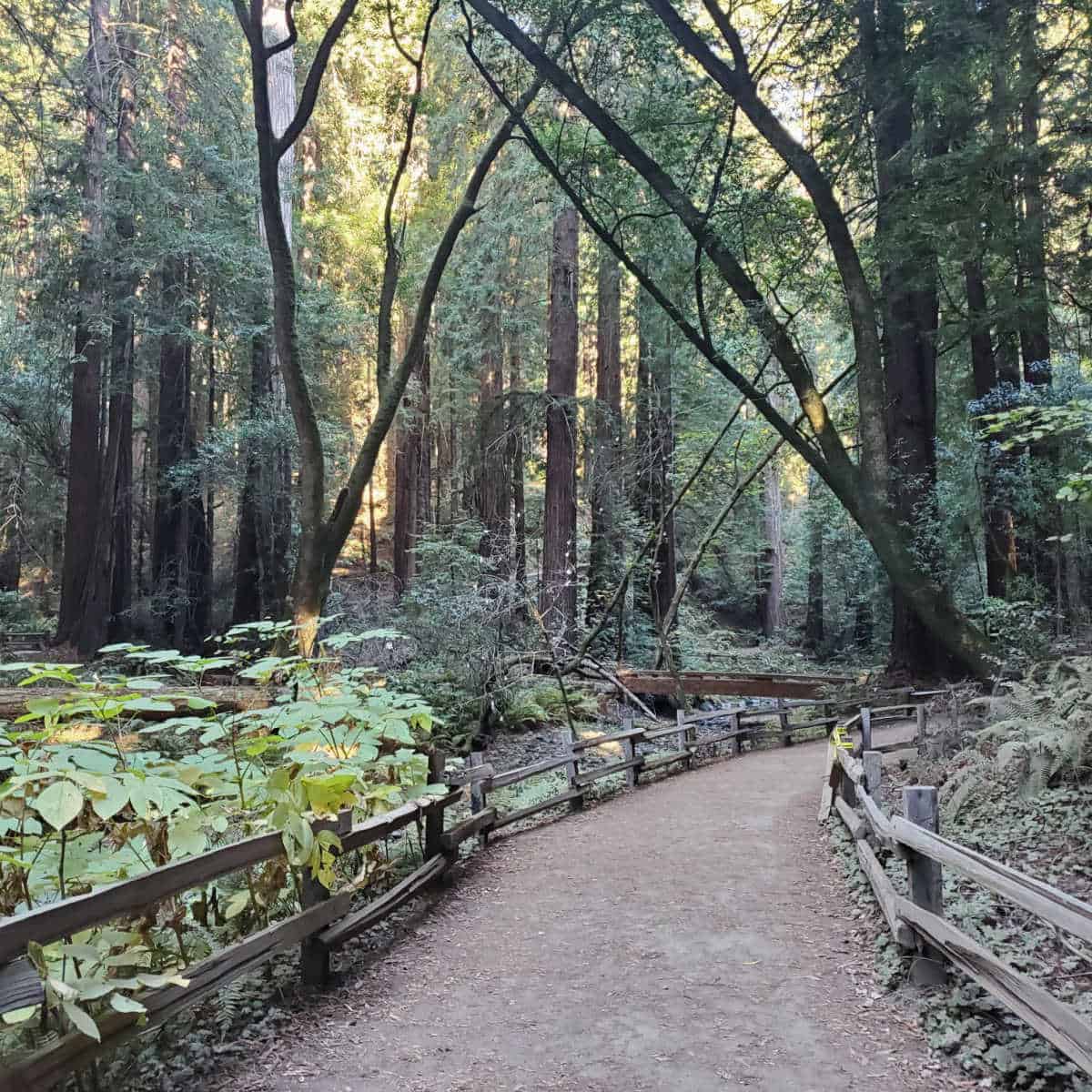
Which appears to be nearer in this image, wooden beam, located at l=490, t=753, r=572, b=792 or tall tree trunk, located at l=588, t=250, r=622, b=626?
wooden beam, located at l=490, t=753, r=572, b=792

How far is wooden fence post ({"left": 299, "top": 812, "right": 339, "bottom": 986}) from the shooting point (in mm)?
4512

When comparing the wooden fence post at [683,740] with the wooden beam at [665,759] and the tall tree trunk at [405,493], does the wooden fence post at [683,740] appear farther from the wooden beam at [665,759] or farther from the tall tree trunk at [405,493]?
the tall tree trunk at [405,493]

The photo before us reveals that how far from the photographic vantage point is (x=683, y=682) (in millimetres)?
17109

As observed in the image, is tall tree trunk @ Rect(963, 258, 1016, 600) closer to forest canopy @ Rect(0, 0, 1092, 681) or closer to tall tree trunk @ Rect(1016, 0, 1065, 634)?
forest canopy @ Rect(0, 0, 1092, 681)

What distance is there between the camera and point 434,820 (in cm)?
658

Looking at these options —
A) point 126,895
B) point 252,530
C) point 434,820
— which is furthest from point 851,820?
point 252,530

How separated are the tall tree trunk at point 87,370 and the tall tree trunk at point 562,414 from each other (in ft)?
30.6

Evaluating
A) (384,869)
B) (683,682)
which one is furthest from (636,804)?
(683,682)

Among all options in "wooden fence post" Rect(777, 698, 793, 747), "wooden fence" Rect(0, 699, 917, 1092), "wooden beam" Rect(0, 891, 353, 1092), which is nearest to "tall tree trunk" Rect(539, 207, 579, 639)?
"wooden fence post" Rect(777, 698, 793, 747)

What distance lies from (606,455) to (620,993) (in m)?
14.6

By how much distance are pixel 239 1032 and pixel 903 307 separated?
16.6 meters

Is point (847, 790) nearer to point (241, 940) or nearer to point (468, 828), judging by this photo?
point (468, 828)

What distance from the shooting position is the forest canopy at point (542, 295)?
1197 centimetres

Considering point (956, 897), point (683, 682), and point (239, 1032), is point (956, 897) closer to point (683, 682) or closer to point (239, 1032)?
point (239, 1032)
